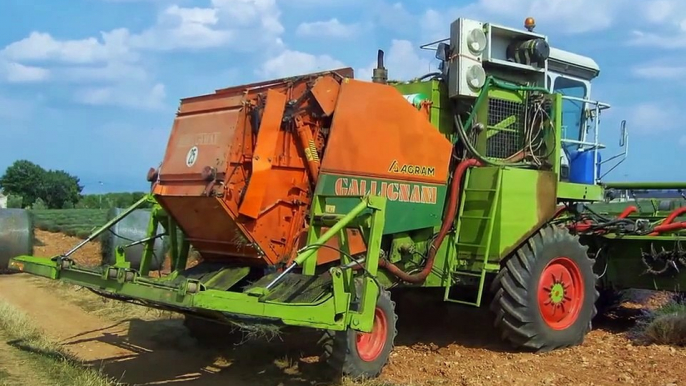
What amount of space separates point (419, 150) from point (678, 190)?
4.38 metres

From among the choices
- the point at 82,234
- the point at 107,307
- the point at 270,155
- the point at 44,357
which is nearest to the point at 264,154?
the point at 270,155

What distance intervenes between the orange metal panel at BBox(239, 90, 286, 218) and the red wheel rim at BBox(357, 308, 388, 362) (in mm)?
1388

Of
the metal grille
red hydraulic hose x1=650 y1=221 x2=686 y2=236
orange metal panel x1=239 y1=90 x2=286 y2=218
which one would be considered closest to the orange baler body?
orange metal panel x1=239 y1=90 x2=286 y2=218

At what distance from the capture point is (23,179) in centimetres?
6359

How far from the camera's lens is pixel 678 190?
10055mm

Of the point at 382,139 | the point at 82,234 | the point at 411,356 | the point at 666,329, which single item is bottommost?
the point at 411,356

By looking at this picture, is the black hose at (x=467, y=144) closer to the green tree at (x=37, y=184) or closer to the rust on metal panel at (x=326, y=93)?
the rust on metal panel at (x=326, y=93)

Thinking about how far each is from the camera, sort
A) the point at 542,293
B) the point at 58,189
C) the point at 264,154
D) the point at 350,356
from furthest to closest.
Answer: the point at 58,189 → the point at 542,293 → the point at 264,154 → the point at 350,356

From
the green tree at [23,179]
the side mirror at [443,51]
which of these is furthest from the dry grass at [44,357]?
the green tree at [23,179]

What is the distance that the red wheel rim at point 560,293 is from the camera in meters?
8.05

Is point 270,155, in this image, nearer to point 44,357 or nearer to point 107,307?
point 44,357

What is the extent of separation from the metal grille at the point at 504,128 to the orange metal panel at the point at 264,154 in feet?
8.46

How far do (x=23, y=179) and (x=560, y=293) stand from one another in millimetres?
62097

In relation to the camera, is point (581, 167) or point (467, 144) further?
point (581, 167)
